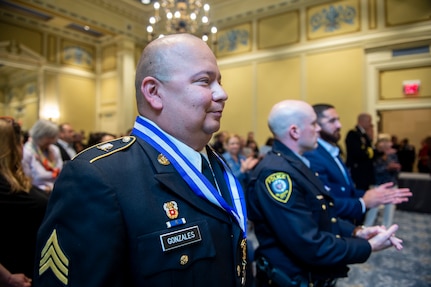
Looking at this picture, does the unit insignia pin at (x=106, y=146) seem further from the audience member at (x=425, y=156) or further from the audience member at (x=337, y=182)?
the audience member at (x=425, y=156)

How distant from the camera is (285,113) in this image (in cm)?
173

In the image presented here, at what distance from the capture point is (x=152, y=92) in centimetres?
88

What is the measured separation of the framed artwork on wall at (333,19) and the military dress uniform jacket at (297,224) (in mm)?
6296

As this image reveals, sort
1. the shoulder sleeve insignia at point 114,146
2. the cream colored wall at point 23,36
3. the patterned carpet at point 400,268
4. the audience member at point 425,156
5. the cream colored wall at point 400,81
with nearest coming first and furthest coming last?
the shoulder sleeve insignia at point 114,146 < the patterned carpet at point 400,268 < the cream colored wall at point 400,81 < the audience member at point 425,156 < the cream colored wall at point 23,36

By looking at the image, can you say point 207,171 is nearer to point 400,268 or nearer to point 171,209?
point 171,209

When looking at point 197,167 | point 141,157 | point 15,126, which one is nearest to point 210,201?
point 197,167

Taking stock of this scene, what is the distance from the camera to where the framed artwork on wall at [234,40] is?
8.30m

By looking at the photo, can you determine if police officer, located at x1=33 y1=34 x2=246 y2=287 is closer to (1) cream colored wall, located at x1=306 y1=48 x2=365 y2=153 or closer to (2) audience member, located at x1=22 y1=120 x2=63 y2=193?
(2) audience member, located at x1=22 y1=120 x2=63 y2=193

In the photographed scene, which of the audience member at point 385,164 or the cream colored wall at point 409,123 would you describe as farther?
the cream colored wall at point 409,123

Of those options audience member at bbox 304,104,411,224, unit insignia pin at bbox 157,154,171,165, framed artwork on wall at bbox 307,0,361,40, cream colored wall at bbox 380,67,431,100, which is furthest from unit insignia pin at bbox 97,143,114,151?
framed artwork on wall at bbox 307,0,361,40

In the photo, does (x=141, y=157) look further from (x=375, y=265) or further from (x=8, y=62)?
(x=8, y=62)

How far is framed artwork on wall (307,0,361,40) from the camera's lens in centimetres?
678

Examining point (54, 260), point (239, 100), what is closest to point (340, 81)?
point (239, 100)

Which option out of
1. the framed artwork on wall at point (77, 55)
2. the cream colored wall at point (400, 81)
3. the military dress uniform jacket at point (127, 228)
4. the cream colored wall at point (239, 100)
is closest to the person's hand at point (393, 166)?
the cream colored wall at point (400, 81)
